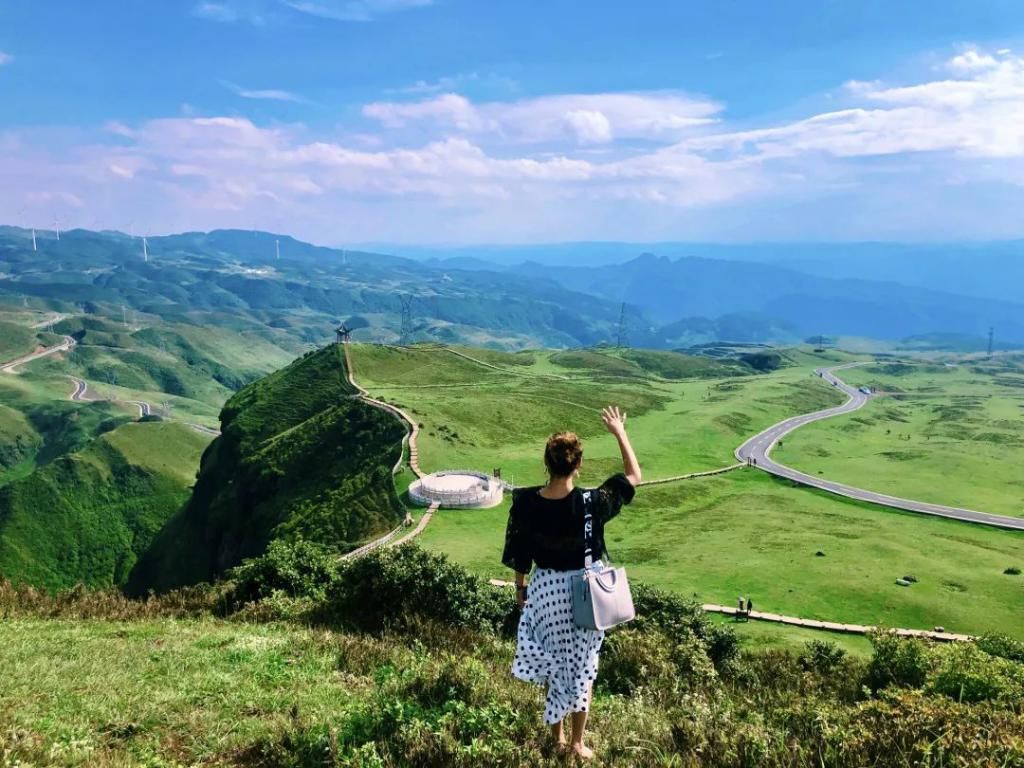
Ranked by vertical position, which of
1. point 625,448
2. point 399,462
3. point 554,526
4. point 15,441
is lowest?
point 15,441

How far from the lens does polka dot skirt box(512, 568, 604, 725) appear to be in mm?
8375

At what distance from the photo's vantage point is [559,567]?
838 centimetres

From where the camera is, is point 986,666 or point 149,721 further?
point 986,666

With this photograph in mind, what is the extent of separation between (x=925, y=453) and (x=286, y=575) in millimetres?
135464

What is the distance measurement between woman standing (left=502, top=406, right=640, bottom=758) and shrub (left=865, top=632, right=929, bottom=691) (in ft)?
54.1

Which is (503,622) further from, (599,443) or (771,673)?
(599,443)

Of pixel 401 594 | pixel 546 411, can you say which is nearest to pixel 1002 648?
pixel 401 594

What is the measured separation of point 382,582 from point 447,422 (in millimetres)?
83910

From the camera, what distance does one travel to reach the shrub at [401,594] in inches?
709

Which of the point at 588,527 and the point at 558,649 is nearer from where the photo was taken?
the point at 588,527

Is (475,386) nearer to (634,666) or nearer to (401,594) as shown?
(401,594)

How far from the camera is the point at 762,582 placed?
53.0 m

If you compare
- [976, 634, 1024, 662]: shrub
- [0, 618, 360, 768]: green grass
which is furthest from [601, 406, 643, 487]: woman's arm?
[976, 634, 1024, 662]: shrub

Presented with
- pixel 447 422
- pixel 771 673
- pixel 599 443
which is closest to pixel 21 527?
pixel 447 422
